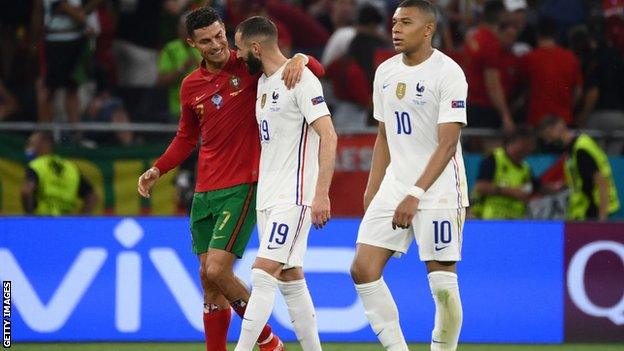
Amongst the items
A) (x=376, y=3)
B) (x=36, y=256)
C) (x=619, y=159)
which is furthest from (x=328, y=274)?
(x=376, y=3)

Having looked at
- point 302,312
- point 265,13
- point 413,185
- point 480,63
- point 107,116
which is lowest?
point 302,312

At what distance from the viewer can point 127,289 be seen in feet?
35.2

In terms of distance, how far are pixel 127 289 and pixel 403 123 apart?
3676 mm

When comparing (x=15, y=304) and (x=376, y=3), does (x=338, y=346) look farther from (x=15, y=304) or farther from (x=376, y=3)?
(x=376, y=3)

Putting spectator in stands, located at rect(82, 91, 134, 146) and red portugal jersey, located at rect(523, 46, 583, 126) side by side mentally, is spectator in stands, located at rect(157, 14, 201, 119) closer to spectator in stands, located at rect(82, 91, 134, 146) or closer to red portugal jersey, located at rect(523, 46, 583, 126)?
spectator in stands, located at rect(82, 91, 134, 146)

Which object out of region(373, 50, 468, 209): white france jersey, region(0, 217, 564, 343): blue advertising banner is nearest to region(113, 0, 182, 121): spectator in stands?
region(0, 217, 564, 343): blue advertising banner

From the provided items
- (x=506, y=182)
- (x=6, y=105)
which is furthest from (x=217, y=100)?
(x=6, y=105)

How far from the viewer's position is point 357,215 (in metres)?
12.3

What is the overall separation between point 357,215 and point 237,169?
399cm

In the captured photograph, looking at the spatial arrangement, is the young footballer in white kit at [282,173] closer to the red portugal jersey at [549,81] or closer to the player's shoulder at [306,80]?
the player's shoulder at [306,80]

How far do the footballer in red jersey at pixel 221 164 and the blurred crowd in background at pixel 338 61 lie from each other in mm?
4125

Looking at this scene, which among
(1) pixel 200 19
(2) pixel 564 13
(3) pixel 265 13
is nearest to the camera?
(1) pixel 200 19

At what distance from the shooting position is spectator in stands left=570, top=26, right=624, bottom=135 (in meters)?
14.0

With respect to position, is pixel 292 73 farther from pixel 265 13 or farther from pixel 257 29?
pixel 265 13
